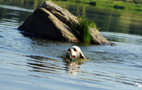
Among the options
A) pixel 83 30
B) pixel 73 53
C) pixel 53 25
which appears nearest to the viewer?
pixel 73 53

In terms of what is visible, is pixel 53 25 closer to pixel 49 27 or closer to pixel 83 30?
pixel 49 27

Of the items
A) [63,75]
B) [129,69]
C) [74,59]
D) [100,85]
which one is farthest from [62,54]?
[100,85]

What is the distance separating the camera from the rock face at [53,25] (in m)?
23.4

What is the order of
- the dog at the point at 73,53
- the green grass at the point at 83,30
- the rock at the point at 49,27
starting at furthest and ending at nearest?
the green grass at the point at 83,30, the rock at the point at 49,27, the dog at the point at 73,53

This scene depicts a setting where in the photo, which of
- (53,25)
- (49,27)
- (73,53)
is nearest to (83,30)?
(53,25)

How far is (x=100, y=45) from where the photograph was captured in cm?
2405

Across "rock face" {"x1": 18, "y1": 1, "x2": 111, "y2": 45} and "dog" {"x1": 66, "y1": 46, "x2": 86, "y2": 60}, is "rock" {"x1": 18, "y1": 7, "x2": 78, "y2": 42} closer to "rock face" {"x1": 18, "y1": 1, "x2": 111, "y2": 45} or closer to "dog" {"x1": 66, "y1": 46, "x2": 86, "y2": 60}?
"rock face" {"x1": 18, "y1": 1, "x2": 111, "y2": 45}

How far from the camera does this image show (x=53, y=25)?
76.4 ft

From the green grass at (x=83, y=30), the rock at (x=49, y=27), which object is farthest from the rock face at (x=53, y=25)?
the green grass at (x=83, y=30)

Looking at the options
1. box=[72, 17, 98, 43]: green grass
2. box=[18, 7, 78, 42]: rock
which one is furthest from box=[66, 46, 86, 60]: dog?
box=[72, 17, 98, 43]: green grass

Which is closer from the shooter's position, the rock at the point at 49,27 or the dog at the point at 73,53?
the dog at the point at 73,53

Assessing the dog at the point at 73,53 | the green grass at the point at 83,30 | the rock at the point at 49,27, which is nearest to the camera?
the dog at the point at 73,53

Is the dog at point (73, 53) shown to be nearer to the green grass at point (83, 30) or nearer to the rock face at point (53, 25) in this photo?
the rock face at point (53, 25)

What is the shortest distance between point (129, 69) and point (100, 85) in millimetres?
5294
